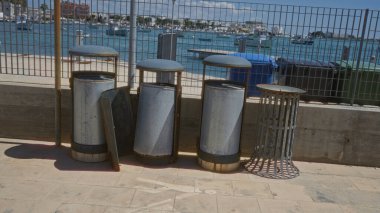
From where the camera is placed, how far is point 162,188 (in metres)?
4.80

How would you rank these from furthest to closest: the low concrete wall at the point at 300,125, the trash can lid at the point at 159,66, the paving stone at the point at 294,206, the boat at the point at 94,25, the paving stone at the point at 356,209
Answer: the boat at the point at 94,25
the low concrete wall at the point at 300,125
the trash can lid at the point at 159,66
the paving stone at the point at 356,209
the paving stone at the point at 294,206

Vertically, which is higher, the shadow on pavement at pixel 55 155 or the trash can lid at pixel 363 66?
the trash can lid at pixel 363 66

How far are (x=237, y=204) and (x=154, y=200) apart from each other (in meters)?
0.99

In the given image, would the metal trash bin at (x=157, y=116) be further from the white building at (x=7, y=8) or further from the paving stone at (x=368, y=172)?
the paving stone at (x=368, y=172)

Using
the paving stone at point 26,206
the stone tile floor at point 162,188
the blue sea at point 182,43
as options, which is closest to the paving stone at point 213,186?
the stone tile floor at point 162,188

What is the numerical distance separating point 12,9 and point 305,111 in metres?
5.03

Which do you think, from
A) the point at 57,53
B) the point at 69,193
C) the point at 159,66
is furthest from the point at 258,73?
the point at 69,193

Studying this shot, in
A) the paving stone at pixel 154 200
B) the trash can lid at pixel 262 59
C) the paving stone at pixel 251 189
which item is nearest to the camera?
the paving stone at pixel 154 200

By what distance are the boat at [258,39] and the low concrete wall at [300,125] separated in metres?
1.32

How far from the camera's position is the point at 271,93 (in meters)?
5.29

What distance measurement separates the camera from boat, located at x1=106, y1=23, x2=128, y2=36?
631cm

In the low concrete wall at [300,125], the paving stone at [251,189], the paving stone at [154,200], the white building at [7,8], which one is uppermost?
the white building at [7,8]

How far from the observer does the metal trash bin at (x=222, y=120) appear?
17.2ft

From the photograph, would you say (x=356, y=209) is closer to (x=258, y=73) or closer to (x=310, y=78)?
(x=310, y=78)
